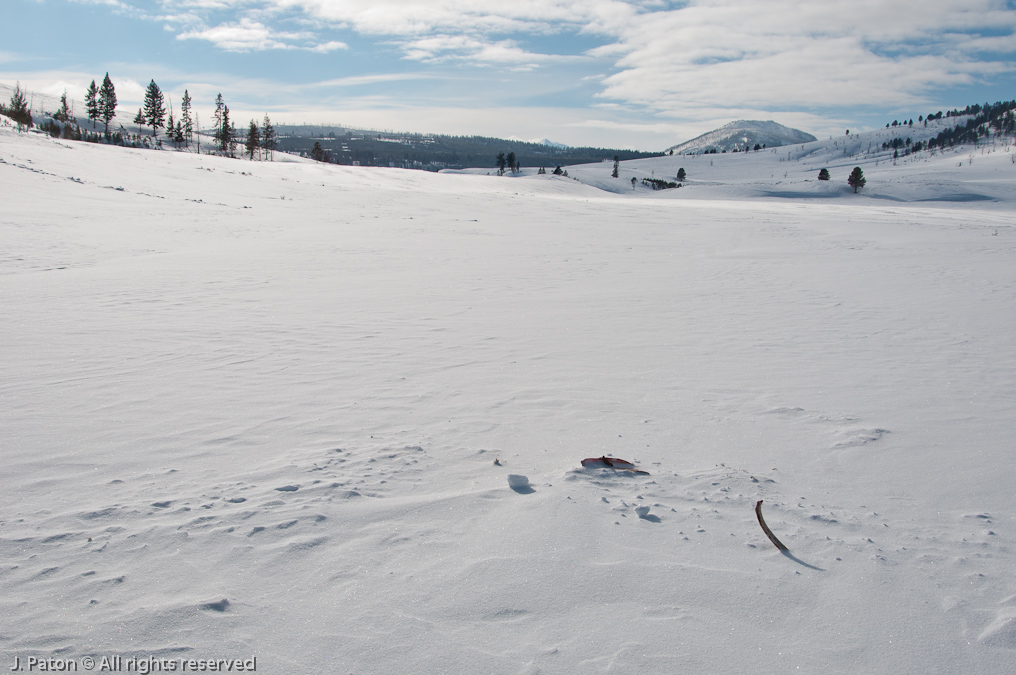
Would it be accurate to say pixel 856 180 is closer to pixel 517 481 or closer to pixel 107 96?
pixel 517 481

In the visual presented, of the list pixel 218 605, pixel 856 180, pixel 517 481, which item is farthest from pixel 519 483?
pixel 856 180

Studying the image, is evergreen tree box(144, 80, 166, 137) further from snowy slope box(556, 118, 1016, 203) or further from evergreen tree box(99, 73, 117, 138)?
snowy slope box(556, 118, 1016, 203)

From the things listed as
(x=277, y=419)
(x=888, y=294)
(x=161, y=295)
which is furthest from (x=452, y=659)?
(x=888, y=294)

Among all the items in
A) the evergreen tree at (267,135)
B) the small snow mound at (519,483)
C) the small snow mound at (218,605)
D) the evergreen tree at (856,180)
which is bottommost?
the small snow mound at (218,605)

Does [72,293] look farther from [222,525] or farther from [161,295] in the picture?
[222,525]

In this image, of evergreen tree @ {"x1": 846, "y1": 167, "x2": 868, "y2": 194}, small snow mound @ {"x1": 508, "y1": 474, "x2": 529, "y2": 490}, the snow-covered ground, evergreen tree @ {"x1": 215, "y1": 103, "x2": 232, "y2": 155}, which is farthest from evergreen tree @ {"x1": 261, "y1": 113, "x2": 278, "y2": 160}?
small snow mound @ {"x1": 508, "y1": 474, "x2": 529, "y2": 490}

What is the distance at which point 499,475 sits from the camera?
156 inches

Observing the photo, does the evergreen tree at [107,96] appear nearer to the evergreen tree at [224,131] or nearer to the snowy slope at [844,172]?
the evergreen tree at [224,131]

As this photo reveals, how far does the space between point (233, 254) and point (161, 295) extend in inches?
170

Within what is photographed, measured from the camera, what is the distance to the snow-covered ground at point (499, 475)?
2570mm

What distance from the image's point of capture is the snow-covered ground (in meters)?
2.57

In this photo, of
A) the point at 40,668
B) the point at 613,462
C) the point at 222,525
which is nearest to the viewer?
the point at 40,668

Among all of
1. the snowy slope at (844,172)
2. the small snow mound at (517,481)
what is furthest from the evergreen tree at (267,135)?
the small snow mound at (517,481)

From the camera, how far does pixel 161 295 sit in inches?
354
